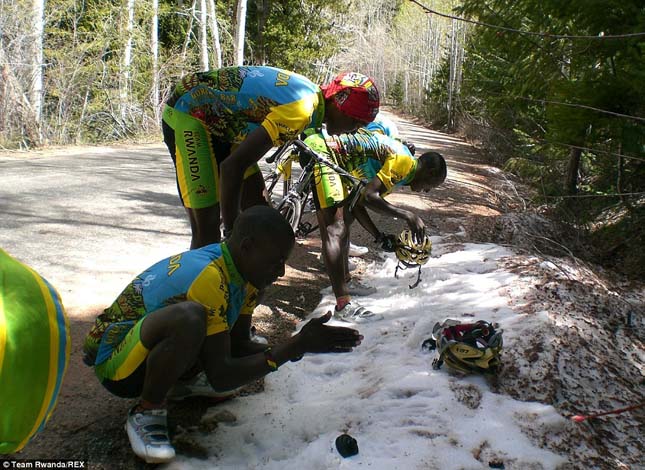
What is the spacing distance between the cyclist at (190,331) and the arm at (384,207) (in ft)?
5.96

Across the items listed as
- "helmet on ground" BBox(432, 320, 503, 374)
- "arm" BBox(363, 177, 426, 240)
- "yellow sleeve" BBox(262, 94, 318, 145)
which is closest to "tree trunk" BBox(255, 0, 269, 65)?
"arm" BBox(363, 177, 426, 240)

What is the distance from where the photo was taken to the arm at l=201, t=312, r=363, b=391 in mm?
2357

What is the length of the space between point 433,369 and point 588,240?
12.4 feet

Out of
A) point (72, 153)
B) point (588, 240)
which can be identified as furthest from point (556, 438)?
point (72, 153)

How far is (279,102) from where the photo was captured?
9.78 feet

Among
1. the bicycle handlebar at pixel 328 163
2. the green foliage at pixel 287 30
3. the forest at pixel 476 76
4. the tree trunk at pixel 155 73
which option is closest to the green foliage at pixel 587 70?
the forest at pixel 476 76

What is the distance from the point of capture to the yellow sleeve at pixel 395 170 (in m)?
4.35

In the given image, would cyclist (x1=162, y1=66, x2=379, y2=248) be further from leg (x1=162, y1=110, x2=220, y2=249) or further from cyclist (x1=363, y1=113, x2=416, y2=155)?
cyclist (x1=363, y1=113, x2=416, y2=155)

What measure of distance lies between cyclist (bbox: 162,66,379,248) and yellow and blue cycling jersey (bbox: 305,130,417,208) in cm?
108

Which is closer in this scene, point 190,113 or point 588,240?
point 190,113

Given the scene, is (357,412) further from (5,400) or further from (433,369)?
(5,400)

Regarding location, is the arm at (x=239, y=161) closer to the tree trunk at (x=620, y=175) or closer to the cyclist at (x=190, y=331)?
the cyclist at (x=190, y=331)

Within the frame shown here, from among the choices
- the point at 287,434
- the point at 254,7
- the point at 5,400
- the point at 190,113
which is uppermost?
the point at 254,7

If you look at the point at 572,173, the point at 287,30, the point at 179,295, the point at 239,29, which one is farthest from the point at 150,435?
the point at 287,30
